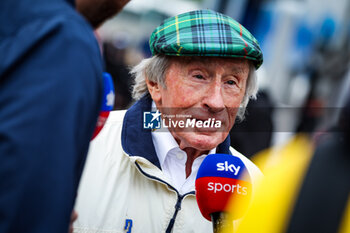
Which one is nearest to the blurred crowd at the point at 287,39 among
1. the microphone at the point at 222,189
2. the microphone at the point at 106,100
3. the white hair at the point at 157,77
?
the white hair at the point at 157,77

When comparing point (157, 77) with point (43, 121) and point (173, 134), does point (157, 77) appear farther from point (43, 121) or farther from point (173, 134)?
point (43, 121)

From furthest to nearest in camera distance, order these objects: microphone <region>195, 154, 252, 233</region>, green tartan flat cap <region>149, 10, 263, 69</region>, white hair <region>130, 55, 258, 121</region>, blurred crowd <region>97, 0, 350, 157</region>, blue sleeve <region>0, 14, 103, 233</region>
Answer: blurred crowd <region>97, 0, 350, 157</region> < white hair <region>130, 55, 258, 121</region> < green tartan flat cap <region>149, 10, 263, 69</region> < microphone <region>195, 154, 252, 233</region> < blue sleeve <region>0, 14, 103, 233</region>

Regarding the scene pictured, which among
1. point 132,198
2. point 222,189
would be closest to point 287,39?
point 132,198

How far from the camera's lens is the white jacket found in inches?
80.1

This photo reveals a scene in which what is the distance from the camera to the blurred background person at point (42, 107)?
110 centimetres

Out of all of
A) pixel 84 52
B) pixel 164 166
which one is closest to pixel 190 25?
pixel 164 166

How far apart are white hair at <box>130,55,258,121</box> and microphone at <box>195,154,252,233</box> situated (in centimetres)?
52

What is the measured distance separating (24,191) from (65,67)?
0.30m

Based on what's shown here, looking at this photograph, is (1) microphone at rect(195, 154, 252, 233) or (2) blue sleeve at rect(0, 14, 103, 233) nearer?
(2) blue sleeve at rect(0, 14, 103, 233)

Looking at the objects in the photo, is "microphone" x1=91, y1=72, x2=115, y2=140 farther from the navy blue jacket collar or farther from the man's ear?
the man's ear

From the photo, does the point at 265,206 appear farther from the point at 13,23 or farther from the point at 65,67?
the point at 13,23

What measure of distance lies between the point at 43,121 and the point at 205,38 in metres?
1.05

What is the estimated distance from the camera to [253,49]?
2062 millimetres

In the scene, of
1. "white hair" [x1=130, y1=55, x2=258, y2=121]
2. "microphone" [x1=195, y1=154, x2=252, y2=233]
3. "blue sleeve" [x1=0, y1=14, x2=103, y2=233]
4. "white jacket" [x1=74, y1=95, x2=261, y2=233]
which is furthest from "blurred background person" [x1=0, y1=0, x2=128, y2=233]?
"white hair" [x1=130, y1=55, x2=258, y2=121]
